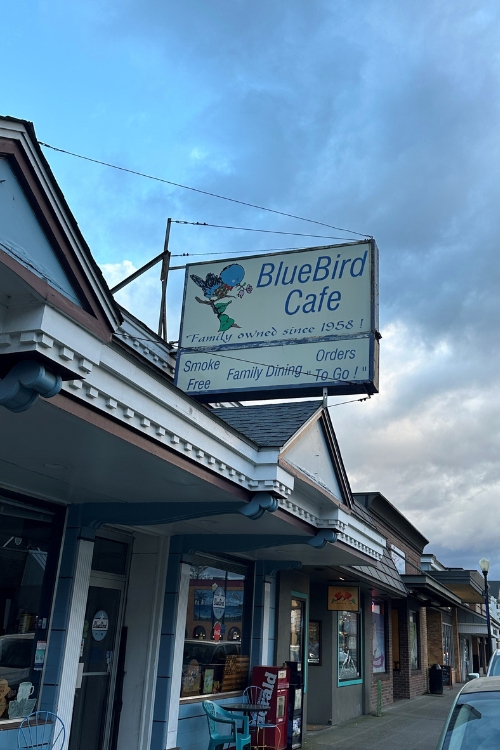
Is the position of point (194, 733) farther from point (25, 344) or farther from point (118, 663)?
point (25, 344)

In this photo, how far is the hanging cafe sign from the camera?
1045 cm

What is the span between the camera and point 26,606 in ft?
25.5

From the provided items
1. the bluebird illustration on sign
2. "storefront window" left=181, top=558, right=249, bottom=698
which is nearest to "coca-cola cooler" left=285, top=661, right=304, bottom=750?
"storefront window" left=181, top=558, right=249, bottom=698

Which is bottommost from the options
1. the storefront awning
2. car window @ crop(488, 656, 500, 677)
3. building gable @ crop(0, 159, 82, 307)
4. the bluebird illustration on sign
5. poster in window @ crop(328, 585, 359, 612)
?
car window @ crop(488, 656, 500, 677)

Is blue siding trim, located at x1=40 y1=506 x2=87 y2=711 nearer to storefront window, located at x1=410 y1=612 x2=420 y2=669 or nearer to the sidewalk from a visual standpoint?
the sidewalk

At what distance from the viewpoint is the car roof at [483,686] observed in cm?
520

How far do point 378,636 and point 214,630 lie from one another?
10913 mm

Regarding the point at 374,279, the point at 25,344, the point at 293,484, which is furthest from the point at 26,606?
the point at 374,279

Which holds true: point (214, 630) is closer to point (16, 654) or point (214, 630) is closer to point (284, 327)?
point (16, 654)

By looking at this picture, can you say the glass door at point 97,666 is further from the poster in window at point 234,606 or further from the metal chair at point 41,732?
the poster in window at point 234,606

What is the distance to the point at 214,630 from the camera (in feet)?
36.2

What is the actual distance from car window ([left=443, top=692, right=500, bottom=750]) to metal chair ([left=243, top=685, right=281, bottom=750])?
6133 millimetres

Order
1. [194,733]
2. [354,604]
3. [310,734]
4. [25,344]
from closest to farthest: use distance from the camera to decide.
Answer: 1. [25,344]
2. [194,733]
3. [310,734]
4. [354,604]

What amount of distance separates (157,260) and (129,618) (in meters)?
6.33
